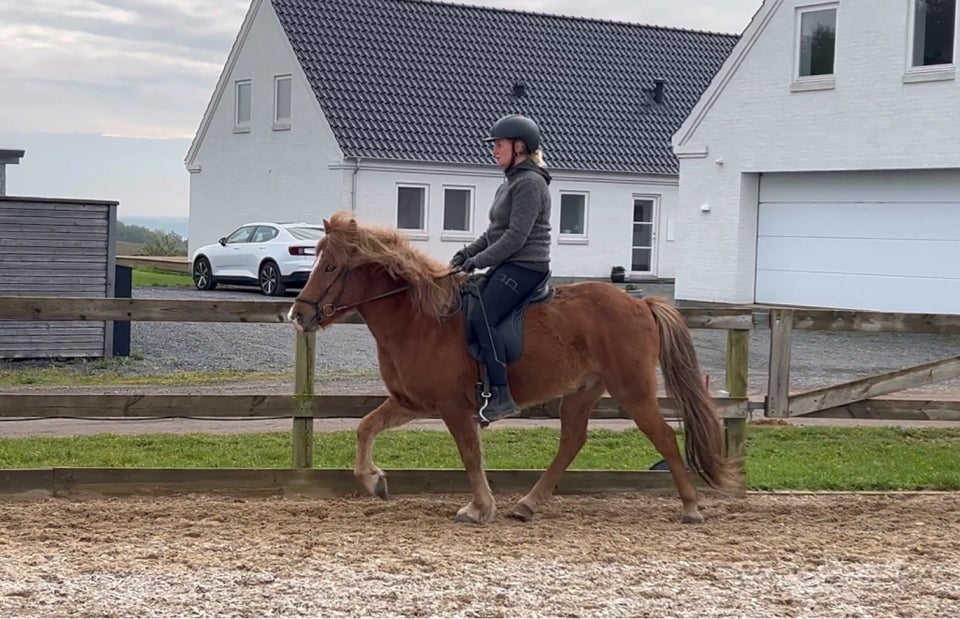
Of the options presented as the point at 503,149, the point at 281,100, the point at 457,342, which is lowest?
the point at 457,342

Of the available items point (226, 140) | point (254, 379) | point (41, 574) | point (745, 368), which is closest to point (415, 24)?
point (226, 140)

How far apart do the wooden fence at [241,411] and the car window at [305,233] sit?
60.0 feet

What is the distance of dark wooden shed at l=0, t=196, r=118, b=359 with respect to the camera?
16.7 metres

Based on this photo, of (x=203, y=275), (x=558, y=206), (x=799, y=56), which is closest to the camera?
(x=799, y=56)

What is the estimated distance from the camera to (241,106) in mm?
37562

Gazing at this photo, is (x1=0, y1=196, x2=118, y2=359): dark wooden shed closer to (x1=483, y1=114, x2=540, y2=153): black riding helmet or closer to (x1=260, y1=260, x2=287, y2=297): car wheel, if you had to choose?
(x1=260, y1=260, x2=287, y2=297): car wheel

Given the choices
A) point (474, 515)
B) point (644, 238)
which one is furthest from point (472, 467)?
point (644, 238)

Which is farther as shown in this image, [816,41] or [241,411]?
[816,41]

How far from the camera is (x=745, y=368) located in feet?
31.2

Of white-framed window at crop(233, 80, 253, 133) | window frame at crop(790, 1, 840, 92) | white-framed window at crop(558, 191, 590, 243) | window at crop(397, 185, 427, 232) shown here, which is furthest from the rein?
white-framed window at crop(233, 80, 253, 133)

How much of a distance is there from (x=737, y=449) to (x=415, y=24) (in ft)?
90.5

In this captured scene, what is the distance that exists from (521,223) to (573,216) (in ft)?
89.1

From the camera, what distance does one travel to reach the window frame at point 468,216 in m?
33.1

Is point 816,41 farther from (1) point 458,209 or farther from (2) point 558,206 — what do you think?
(1) point 458,209
